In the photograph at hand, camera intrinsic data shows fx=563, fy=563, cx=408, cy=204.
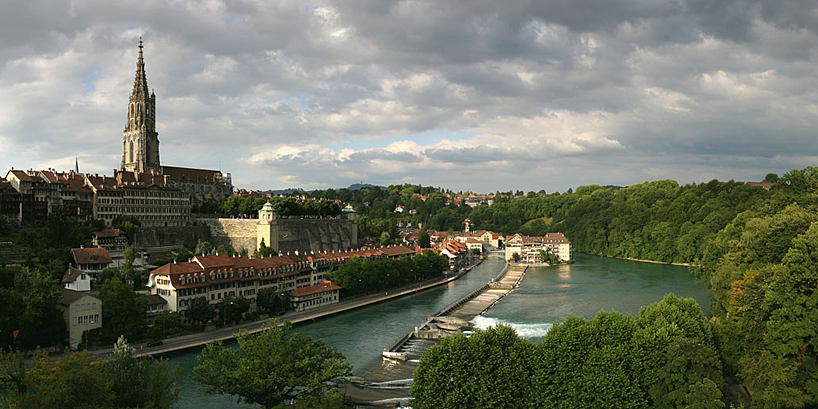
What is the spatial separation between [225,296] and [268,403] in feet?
52.3

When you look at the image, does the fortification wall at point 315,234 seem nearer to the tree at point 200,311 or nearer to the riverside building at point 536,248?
the tree at point 200,311

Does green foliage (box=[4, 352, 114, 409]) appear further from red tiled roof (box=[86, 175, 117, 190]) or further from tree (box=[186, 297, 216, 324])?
red tiled roof (box=[86, 175, 117, 190])

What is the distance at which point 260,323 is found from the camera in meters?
31.7

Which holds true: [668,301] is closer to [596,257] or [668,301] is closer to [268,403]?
[268,403]

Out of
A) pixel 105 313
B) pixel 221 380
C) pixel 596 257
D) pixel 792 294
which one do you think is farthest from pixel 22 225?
pixel 596 257

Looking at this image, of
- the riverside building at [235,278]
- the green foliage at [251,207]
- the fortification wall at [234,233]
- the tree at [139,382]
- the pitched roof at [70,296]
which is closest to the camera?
the tree at [139,382]

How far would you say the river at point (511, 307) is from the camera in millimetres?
24969

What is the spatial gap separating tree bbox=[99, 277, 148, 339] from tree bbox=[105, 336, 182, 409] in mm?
10368

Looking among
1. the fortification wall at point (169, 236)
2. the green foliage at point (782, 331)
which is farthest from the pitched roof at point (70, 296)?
the green foliage at point (782, 331)

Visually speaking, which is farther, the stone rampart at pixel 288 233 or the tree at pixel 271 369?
the stone rampart at pixel 288 233

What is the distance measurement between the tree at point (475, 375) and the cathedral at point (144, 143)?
46351 millimetres

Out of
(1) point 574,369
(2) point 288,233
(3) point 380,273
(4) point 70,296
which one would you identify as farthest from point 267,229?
(1) point 574,369

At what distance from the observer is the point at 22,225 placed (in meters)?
36.9

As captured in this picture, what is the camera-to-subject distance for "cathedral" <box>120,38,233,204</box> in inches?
2238
